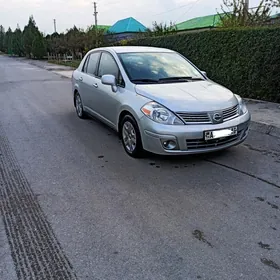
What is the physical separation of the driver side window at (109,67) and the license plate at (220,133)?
1643 mm

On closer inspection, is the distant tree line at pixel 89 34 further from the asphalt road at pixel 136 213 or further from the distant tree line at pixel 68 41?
the asphalt road at pixel 136 213

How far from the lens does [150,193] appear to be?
3.70 m

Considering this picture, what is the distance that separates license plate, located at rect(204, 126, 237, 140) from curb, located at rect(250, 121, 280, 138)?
2.00 m

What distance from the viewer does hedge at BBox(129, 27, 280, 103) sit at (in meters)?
8.19

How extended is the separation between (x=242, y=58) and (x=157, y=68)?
4.53 metres

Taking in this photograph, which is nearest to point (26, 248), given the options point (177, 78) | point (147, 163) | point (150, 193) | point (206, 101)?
point (150, 193)

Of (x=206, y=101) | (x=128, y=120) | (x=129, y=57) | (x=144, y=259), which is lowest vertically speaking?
(x=144, y=259)

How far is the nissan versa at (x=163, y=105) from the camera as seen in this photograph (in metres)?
4.27

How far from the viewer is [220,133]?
4.33m

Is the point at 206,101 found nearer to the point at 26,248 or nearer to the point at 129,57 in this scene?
the point at 129,57

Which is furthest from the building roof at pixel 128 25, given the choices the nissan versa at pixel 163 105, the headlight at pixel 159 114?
the headlight at pixel 159 114

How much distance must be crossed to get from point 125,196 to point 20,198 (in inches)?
45.1

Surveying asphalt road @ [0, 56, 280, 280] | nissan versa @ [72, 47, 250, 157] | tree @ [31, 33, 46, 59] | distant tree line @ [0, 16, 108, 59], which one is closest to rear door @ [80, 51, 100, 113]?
nissan versa @ [72, 47, 250, 157]

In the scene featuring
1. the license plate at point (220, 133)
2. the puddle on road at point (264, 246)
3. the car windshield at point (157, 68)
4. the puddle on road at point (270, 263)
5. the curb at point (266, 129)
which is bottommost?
the puddle on road at point (270, 263)
